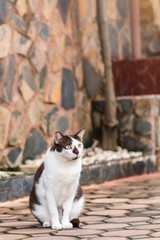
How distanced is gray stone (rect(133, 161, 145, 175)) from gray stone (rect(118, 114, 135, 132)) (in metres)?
0.59

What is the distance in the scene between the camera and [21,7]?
6.61m

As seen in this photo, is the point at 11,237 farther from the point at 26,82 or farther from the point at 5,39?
the point at 26,82

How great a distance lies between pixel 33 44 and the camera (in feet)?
22.4

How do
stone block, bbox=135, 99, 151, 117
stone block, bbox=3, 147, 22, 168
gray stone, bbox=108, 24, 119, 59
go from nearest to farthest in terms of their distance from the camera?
1. stone block, bbox=3, 147, 22, 168
2. stone block, bbox=135, 99, 151, 117
3. gray stone, bbox=108, 24, 119, 59

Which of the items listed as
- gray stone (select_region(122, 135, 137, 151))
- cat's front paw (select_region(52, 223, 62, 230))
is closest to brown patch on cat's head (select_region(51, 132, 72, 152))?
cat's front paw (select_region(52, 223, 62, 230))

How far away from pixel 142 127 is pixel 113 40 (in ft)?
5.78

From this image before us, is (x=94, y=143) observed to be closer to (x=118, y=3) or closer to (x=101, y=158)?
(x=101, y=158)

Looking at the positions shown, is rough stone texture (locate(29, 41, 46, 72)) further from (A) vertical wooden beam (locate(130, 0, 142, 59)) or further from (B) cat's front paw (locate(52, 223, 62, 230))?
(B) cat's front paw (locate(52, 223, 62, 230))

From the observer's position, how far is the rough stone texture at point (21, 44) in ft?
21.3

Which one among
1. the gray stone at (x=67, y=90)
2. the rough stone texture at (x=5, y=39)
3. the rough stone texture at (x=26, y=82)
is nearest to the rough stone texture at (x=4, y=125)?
the rough stone texture at (x=26, y=82)

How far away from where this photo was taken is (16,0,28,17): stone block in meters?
6.55

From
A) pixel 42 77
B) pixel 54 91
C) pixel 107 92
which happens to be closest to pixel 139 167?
pixel 107 92

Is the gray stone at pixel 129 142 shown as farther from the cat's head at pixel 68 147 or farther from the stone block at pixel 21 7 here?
the cat's head at pixel 68 147

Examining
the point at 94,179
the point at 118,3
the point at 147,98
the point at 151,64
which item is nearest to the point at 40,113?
the point at 94,179
